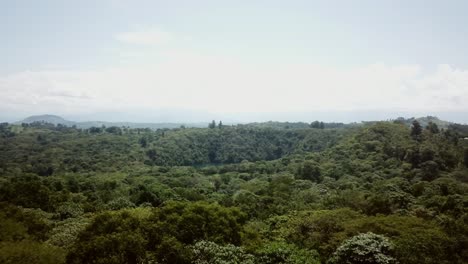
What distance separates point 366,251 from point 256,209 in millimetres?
28701

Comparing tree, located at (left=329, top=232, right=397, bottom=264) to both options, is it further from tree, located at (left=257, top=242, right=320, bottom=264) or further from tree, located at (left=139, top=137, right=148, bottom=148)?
tree, located at (left=139, top=137, right=148, bottom=148)

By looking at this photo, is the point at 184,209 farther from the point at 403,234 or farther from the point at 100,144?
the point at 100,144

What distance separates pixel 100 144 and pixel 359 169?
86.8 metres

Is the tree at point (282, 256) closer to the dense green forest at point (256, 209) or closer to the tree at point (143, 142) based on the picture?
the dense green forest at point (256, 209)

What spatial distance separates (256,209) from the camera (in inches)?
1998

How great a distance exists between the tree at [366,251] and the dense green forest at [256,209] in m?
0.08

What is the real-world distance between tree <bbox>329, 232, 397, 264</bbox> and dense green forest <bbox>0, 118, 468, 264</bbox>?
76 mm

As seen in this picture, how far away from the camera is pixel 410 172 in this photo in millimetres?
65188

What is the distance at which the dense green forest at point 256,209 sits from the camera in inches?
925

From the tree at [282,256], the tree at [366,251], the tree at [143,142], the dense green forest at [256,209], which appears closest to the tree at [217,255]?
the dense green forest at [256,209]

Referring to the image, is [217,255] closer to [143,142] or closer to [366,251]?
[366,251]

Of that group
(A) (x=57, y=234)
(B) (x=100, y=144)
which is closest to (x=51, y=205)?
(A) (x=57, y=234)

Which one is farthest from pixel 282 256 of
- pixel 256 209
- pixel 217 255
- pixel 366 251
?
pixel 256 209

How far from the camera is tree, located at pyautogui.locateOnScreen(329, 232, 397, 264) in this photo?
2250 cm
